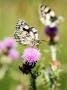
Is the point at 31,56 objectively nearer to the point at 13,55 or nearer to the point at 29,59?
the point at 29,59

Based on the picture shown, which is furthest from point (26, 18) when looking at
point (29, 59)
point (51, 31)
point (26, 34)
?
point (29, 59)

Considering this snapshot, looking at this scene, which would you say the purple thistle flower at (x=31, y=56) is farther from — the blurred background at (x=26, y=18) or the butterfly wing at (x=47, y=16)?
the blurred background at (x=26, y=18)

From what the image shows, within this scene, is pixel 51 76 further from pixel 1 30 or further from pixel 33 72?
pixel 1 30

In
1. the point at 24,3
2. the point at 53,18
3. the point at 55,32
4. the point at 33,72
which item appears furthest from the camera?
the point at 24,3

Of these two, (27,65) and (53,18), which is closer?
(27,65)

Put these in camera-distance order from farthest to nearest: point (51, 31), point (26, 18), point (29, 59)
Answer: point (26, 18) < point (51, 31) < point (29, 59)

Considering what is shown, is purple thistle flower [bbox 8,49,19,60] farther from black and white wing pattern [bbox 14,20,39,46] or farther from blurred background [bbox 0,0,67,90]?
blurred background [bbox 0,0,67,90]

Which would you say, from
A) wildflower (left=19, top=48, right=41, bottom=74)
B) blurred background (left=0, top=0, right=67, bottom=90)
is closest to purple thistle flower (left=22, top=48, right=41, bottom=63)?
wildflower (left=19, top=48, right=41, bottom=74)

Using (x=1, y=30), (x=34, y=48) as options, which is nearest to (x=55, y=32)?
(x=34, y=48)

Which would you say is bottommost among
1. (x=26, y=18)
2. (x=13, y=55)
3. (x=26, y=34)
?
(x=26, y=18)
